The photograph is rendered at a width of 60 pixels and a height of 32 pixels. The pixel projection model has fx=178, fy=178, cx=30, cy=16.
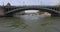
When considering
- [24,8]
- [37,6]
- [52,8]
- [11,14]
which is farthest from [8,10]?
[52,8]

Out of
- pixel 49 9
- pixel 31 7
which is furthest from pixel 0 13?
pixel 49 9

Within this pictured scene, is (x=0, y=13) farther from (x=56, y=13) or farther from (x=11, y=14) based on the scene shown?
(x=56, y=13)

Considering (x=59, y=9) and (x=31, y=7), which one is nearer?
(x=31, y=7)

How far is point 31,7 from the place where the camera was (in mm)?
13477

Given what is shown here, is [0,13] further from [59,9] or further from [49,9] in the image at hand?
[59,9]

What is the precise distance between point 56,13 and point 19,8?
2.89 meters

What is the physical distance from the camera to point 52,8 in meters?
14.1

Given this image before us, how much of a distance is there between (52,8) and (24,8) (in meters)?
2.24

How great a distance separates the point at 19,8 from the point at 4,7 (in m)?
1.30

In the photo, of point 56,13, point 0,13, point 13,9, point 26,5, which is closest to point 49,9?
point 56,13

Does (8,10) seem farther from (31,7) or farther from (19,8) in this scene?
(31,7)

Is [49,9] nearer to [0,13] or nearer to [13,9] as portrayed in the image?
[13,9]

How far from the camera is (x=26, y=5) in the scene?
A: 541 inches

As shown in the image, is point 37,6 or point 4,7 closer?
point 37,6
